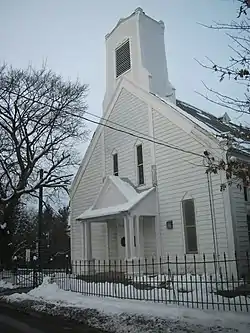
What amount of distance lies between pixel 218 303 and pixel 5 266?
18.9 meters

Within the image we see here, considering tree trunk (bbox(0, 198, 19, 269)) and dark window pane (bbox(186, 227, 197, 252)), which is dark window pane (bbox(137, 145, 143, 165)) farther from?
tree trunk (bbox(0, 198, 19, 269))

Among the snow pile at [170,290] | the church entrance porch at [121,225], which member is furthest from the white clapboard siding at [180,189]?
the snow pile at [170,290]

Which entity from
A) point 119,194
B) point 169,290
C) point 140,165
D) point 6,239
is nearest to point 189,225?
point 119,194

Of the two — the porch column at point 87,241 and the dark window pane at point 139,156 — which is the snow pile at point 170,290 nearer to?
the porch column at point 87,241

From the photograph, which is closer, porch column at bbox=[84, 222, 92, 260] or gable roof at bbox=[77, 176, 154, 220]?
gable roof at bbox=[77, 176, 154, 220]

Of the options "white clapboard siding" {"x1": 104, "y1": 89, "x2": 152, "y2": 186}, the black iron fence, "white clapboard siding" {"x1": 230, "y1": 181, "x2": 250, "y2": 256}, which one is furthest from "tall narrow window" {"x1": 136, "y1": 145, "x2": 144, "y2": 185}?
"white clapboard siding" {"x1": 230, "y1": 181, "x2": 250, "y2": 256}

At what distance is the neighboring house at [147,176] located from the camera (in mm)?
15062

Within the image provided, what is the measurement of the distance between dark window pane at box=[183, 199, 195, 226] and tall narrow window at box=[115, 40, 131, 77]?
351 inches

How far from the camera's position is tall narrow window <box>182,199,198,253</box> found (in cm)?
1565

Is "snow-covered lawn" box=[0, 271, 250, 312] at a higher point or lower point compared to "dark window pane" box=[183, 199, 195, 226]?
lower

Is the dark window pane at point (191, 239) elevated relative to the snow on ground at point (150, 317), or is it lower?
elevated

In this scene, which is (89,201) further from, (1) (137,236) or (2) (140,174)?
(1) (137,236)

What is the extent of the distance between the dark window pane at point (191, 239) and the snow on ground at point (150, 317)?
5.39m

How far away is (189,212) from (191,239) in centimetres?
110
